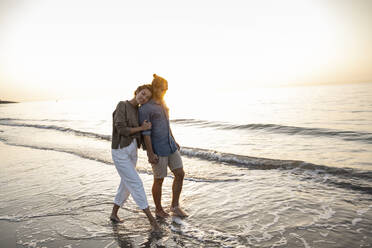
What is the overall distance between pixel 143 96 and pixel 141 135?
63 cm

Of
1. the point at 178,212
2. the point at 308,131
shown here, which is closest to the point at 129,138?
the point at 178,212

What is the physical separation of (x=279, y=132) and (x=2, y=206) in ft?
48.4

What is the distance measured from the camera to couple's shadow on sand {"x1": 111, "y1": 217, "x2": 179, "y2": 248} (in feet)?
12.0

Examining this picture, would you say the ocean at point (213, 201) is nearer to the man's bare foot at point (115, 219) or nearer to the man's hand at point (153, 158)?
the man's bare foot at point (115, 219)

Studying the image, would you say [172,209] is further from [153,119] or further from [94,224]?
Answer: [153,119]

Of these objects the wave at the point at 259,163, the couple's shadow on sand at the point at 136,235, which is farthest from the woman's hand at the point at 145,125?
the wave at the point at 259,163

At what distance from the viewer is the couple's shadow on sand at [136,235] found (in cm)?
366

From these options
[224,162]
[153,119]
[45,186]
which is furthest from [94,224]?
[224,162]

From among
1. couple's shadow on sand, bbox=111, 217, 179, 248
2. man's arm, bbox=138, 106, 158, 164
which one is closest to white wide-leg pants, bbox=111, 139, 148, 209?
man's arm, bbox=138, 106, 158, 164

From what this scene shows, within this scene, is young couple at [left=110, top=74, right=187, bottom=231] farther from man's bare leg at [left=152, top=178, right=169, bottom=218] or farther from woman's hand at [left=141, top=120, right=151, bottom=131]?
man's bare leg at [left=152, top=178, right=169, bottom=218]

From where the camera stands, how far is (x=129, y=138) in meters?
3.82

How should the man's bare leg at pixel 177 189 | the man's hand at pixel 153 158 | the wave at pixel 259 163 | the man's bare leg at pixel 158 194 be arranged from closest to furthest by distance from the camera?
1. the man's hand at pixel 153 158
2. the man's bare leg at pixel 158 194
3. the man's bare leg at pixel 177 189
4. the wave at pixel 259 163

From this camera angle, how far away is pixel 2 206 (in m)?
5.25

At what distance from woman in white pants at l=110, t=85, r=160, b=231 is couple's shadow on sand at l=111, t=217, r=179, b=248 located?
14 centimetres
